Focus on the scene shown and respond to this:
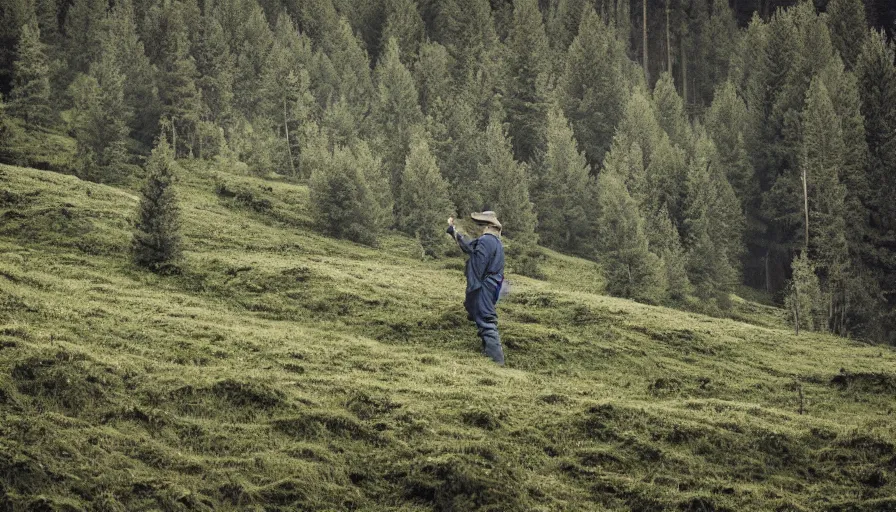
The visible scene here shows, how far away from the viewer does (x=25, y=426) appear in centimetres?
1475

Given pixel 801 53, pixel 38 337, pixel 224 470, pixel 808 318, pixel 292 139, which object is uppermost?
pixel 801 53

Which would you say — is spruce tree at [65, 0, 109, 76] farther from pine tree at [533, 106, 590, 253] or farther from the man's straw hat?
the man's straw hat

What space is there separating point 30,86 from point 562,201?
4327 centimetres

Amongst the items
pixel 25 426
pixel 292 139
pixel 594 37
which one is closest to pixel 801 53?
pixel 594 37

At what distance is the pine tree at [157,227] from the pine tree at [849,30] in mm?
86433

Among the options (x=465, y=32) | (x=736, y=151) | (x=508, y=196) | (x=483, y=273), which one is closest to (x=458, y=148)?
(x=508, y=196)

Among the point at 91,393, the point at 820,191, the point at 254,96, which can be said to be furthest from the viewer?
the point at 254,96

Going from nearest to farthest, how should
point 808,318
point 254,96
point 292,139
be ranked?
1. point 808,318
2. point 292,139
3. point 254,96

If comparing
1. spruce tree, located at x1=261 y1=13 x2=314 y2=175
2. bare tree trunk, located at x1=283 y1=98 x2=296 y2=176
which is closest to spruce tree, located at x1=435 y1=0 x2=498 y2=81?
spruce tree, located at x1=261 y1=13 x2=314 y2=175

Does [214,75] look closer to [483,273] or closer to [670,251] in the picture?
[670,251]

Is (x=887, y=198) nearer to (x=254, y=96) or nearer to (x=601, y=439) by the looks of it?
(x=254, y=96)

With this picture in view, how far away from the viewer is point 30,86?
234ft

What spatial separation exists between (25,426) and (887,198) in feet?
234

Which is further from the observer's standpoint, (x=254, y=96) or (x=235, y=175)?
(x=254, y=96)
